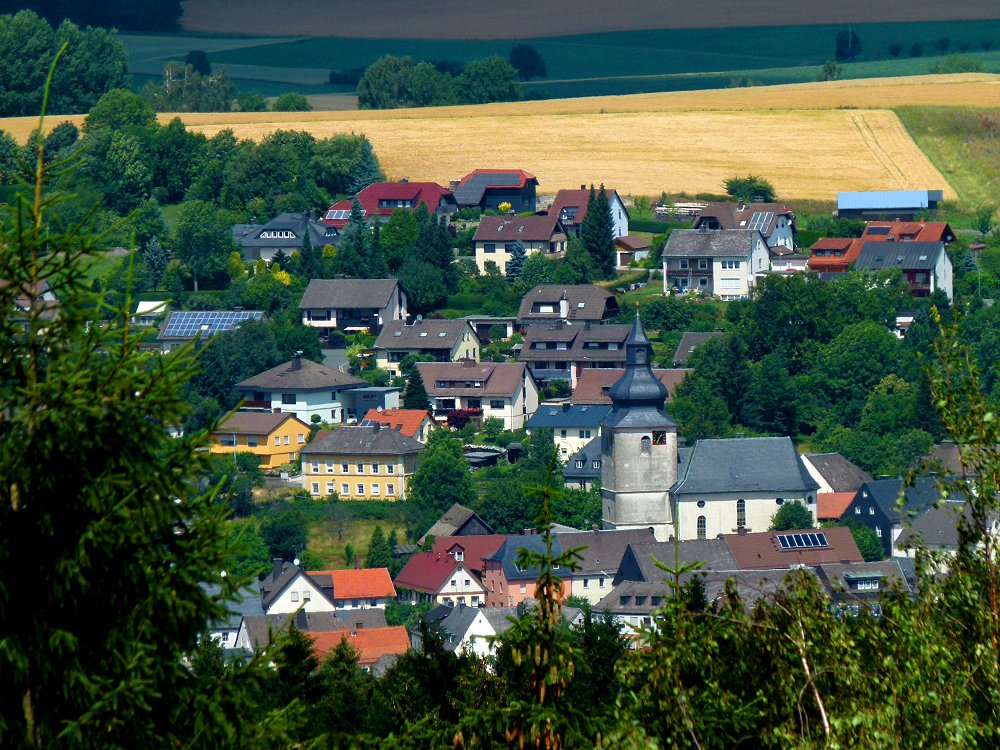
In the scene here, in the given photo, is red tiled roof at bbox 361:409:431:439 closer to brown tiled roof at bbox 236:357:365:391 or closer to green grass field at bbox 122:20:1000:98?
brown tiled roof at bbox 236:357:365:391

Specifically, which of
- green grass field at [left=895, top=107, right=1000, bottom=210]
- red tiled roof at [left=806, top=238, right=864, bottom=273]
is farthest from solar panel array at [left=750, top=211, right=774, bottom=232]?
green grass field at [left=895, top=107, right=1000, bottom=210]

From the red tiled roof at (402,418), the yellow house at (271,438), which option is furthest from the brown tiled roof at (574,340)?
the yellow house at (271,438)

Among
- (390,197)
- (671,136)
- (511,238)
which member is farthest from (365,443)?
(671,136)

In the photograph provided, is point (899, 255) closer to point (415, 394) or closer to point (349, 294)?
point (415, 394)

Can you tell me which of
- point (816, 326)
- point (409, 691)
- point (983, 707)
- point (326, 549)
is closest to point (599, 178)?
point (816, 326)

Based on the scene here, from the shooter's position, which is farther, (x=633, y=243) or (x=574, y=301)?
(x=633, y=243)

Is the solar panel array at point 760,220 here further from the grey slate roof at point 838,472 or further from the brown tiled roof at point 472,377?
the grey slate roof at point 838,472
